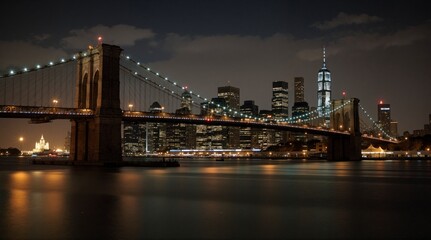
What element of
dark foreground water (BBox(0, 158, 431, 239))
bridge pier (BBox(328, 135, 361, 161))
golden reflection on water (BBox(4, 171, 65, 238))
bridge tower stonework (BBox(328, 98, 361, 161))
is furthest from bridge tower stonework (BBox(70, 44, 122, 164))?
bridge pier (BBox(328, 135, 361, 161))

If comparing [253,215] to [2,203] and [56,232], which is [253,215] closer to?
[56,232]

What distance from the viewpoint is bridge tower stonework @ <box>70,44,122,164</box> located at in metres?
57.2

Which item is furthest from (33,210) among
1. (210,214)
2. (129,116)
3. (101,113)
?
(129,116)

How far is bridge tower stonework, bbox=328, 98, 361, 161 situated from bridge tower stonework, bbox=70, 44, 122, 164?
61.6m

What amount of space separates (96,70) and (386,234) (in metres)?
52.7

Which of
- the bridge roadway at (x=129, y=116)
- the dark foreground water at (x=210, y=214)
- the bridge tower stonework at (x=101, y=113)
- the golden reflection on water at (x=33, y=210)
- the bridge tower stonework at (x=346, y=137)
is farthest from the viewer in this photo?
the bridge tower stonework at (x=346, y=137)

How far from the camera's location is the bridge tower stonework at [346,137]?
106812mm

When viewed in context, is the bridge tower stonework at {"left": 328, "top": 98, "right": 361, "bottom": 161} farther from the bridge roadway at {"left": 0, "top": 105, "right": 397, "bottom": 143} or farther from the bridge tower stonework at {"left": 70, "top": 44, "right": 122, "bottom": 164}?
the bridge tower stonework at {"left": 70, "top": 44, "right": 122, "bottom": 164}

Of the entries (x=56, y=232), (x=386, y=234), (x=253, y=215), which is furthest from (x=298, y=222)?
(x=56, y=232)

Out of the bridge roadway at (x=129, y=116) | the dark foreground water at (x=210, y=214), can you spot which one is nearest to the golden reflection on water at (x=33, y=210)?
the dark foreground water at (x=210, y=214)

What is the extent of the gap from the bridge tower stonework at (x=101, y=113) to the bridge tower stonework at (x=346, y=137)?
202 ft

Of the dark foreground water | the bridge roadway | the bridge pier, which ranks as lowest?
the dark foreground water

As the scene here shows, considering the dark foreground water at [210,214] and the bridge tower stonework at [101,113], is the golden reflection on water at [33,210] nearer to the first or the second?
the dark foreground water at [210,214]

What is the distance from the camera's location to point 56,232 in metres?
14.0
